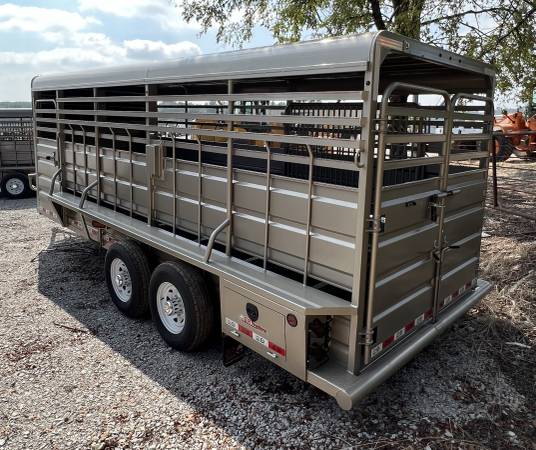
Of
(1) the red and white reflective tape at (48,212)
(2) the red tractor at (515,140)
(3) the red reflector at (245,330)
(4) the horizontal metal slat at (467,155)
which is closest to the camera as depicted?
(3) the red reflector at (245,330)

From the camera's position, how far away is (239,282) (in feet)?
10.6

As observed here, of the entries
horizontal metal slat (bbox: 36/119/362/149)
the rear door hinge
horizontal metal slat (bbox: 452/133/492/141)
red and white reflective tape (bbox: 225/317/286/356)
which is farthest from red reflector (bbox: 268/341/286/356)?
horizontal metal slat (bbox: 452/133/492/141)

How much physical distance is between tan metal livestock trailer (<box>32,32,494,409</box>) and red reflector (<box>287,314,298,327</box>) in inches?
0.7

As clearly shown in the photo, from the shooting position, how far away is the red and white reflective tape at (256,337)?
3.08 metres

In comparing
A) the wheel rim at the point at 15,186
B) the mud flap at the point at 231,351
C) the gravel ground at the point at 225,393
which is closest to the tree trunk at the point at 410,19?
the gravel ground at the point at 225,393

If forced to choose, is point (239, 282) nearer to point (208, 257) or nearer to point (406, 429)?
point (208, 257)

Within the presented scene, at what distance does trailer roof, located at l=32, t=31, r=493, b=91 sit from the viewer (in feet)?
8.37

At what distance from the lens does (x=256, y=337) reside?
321cm

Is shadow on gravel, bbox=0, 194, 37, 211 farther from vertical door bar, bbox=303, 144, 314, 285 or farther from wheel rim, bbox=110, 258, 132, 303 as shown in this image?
vertical door bar, bbox=303, 144, 314, 285

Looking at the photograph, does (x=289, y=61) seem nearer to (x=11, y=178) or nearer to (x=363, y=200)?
(x=363, y=200)

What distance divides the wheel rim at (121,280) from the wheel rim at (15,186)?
737 cm

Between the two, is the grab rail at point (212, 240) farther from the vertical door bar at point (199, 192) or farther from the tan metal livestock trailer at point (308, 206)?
the vertical door bar at point (199, 192)

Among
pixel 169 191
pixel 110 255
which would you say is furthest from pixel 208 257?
pixel 110 255

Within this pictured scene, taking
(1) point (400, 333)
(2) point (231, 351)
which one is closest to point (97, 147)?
(2) point (231, 351)
